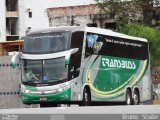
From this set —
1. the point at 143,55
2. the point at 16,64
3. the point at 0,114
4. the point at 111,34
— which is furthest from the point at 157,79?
the point at 0,114

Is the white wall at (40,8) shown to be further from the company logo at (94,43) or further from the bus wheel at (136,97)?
the company logo at (94,43)

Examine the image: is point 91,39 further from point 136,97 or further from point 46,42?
point 136,97

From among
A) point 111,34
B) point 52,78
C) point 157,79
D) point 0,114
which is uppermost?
point 0,114

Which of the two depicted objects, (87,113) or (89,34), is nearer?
(87,113)

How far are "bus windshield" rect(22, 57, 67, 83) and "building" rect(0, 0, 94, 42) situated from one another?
147ft

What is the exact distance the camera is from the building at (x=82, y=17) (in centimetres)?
5862

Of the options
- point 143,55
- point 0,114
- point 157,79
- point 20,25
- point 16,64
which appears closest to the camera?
point 0,114

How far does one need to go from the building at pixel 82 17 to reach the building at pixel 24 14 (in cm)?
639

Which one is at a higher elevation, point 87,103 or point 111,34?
point 111,34

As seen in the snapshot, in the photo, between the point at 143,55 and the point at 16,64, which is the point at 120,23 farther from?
the point at 16,64

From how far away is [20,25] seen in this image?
70.1 meters

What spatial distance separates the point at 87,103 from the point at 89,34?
301 centimetres

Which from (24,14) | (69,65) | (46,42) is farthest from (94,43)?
(24,14)

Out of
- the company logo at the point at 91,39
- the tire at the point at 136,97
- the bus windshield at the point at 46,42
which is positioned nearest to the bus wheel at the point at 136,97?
the tire at the point at 136,97
